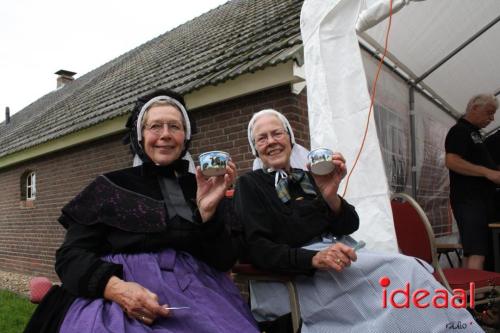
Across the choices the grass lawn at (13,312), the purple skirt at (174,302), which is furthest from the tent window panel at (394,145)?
the grass lawn at (13,312)

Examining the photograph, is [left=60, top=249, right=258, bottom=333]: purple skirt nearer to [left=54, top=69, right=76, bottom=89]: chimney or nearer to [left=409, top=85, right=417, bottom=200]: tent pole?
[left=409, top=85, right=417, bottom=200]: tent pole

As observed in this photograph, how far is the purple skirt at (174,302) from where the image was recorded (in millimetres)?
1649

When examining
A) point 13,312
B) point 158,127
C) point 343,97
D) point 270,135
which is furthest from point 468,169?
point 13,312

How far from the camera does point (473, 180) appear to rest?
144 inches

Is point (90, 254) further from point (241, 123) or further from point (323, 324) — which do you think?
point (241, 123)

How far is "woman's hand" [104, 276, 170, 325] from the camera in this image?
1.65m

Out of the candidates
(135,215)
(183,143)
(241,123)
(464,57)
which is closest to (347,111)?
(183,143)

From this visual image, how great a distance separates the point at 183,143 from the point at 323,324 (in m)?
1.11

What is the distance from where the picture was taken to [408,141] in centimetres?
399

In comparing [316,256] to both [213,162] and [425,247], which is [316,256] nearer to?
[213,162]

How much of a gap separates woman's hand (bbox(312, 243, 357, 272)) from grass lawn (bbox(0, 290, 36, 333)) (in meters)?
3.86

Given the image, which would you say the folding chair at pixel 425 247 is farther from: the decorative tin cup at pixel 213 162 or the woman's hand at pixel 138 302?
the woman's hand at pixel 138 302

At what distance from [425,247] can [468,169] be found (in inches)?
39.2

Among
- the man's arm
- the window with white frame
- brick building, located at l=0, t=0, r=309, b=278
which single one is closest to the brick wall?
brick building, located at l=0, t=0, r=309, b=278
